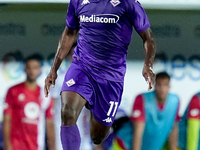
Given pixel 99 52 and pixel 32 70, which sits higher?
pixel 99 52

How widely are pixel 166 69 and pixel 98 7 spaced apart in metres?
2.80

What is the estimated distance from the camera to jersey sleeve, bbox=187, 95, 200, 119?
7582 mm

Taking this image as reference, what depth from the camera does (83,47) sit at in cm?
520

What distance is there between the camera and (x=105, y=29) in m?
5.11

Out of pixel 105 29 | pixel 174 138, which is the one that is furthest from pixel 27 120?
pixel 105 29

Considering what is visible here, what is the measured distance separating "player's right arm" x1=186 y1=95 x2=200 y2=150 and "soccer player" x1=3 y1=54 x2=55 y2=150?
195 cm

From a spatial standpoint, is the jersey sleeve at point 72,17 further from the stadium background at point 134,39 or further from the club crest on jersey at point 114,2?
the stadium background at point 134,39

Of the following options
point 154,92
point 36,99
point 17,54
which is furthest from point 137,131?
point 17,54

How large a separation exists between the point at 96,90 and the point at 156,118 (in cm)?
255

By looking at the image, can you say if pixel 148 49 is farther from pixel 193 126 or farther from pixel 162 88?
pixel 193 126

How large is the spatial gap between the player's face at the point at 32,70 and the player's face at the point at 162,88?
66.8 inches

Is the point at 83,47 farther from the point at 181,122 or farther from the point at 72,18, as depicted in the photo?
the point at 181,122

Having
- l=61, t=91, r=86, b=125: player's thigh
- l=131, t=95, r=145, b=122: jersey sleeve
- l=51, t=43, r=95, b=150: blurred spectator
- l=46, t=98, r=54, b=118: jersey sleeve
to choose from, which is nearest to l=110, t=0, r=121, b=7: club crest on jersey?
l=61, t=91, r=86, b=125: player's thigh

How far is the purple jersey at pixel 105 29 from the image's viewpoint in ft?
16.6
